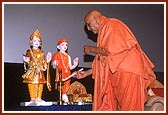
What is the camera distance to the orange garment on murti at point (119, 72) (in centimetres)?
278

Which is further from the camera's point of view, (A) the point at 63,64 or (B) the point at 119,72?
(A) the point at 63,64

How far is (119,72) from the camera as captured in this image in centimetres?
282

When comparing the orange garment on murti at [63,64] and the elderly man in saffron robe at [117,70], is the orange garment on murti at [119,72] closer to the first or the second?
the elderly man in saffron robe at [117,70]

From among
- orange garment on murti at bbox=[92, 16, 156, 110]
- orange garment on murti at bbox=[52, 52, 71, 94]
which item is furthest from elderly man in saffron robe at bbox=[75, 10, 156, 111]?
orange garment on murti at bbox=[52, 52, 71, 94]

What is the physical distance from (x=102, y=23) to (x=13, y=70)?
1.25 meters

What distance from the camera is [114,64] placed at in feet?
9.12

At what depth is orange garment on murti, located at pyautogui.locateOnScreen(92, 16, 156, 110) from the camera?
2783 mm

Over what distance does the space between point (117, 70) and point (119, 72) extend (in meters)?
0.02

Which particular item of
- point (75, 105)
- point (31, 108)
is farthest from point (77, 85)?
point (31, 108)

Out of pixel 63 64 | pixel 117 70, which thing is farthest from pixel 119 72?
pixel 63 64

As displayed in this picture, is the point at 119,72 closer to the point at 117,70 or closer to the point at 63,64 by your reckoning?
the point at 117,70

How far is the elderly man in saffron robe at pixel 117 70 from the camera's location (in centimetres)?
278

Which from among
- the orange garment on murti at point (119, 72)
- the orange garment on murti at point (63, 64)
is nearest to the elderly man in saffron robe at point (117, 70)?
the orange garment on murti at point (119, 72)

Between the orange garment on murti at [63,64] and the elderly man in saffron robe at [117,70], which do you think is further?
the orange garment on murti at [63,64]
